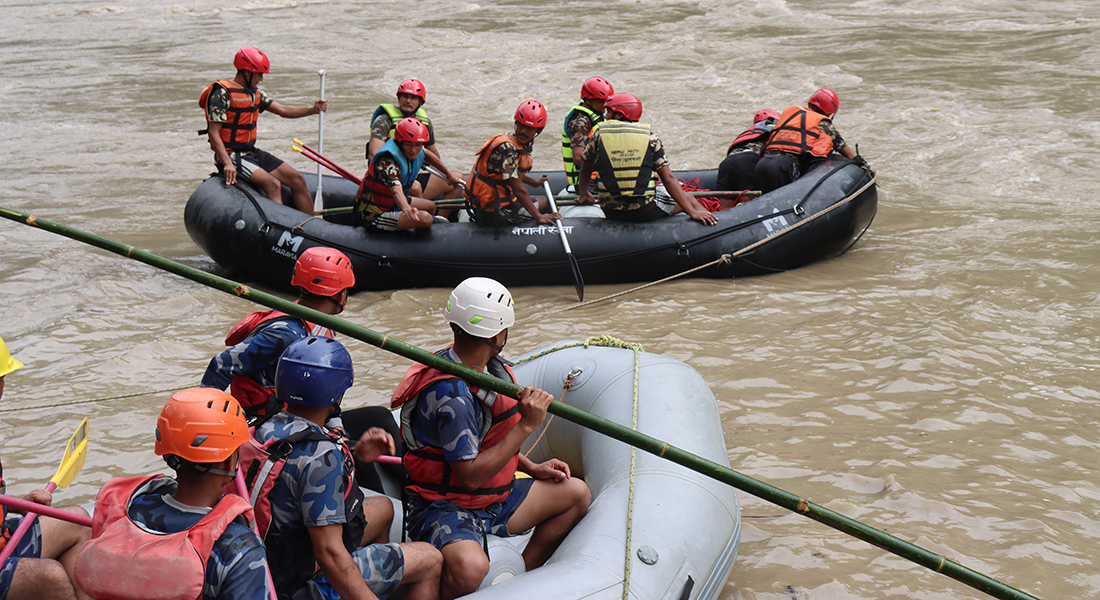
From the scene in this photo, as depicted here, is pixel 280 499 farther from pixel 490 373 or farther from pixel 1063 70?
pixel 1063 70

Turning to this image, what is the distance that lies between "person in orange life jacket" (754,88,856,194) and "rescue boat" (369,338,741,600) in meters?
3.65

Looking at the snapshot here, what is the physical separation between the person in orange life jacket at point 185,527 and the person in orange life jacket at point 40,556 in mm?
635

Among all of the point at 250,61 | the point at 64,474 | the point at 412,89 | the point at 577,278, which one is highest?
the point at 250,61

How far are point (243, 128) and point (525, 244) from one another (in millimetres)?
2309

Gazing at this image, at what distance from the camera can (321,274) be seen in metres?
3.33

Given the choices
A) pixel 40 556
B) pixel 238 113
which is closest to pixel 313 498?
pixel 40 556

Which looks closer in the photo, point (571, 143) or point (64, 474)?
point (64, 474)

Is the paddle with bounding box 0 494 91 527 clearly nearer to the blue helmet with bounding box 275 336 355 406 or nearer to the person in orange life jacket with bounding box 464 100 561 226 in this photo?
the blue helmet with bounding box 275 336 355 406

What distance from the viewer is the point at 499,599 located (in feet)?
7.94

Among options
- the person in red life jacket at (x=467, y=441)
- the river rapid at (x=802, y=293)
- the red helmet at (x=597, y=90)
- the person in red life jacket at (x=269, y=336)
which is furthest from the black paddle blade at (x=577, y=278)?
the person in red life jacket at (x=467, y=441)

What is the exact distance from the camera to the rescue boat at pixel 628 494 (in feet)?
8.54

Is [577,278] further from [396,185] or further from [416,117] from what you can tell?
[416,117]

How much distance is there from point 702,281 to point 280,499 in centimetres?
455

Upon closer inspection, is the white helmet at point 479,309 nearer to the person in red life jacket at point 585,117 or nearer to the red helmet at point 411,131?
the red helmet at point 411,131
